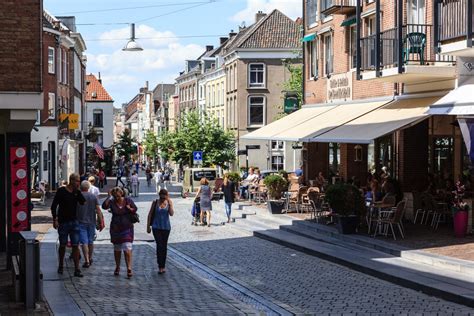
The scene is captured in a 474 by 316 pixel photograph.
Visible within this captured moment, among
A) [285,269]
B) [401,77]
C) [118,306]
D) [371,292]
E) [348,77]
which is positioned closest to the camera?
[118,306]

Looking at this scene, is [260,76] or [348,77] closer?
[348,77]

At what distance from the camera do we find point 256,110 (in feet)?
209

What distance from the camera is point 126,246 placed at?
15.0 meters

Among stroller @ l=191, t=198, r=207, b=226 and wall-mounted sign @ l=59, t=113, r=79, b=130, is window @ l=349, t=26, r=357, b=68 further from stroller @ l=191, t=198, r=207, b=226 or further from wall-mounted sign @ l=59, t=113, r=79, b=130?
wall-mounted sign @ l=59, t=113, r=79, b=130

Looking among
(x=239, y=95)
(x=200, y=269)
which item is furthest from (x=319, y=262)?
(x=239, y=95)

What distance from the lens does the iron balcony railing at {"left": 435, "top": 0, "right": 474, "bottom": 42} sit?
18156mm

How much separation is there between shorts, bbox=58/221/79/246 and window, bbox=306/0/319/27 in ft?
68.2

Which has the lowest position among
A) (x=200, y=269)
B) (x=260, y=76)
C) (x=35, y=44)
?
(x=200, y=269)

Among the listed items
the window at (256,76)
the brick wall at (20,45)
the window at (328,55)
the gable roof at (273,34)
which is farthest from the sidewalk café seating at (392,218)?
the gable roof at (273,34)

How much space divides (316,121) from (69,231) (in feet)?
48.5

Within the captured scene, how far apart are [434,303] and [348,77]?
1776 centimetres

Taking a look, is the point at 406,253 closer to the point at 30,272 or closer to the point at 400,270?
the point at 400,270

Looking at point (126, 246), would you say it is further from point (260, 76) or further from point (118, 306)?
point (260, 76)

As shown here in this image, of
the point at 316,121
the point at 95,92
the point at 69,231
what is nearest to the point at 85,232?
the point at 69,231
